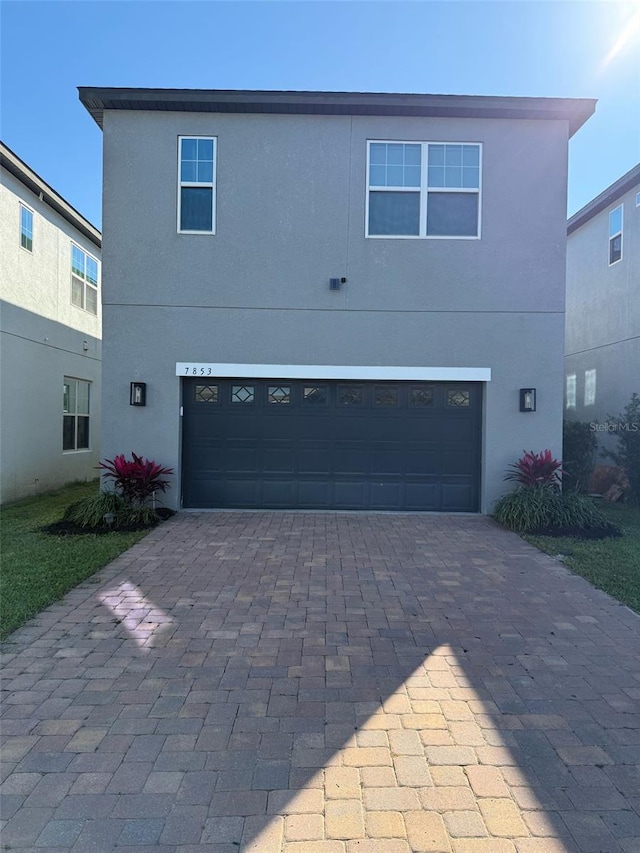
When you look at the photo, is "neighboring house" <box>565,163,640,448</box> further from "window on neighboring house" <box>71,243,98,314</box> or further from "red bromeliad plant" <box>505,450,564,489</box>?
"window on neighboring house" <box>71,243,98,314</box>

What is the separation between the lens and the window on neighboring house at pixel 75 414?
11914mm

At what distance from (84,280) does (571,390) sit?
1340cm

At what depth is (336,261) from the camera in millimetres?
8523

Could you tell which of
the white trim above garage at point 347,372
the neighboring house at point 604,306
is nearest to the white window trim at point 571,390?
the neighboring house at point 604,306

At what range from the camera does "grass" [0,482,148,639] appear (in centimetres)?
447

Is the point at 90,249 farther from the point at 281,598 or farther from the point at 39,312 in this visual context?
the point at 281,598

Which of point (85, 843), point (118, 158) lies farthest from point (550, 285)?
point (85, 843)

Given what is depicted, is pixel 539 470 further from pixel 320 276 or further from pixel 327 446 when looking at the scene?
pixel 320 276

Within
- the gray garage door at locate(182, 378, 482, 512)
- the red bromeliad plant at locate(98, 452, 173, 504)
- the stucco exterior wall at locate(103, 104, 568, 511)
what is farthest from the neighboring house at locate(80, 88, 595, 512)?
the red bromeliad plant at locate(98, 452, 173, 504)

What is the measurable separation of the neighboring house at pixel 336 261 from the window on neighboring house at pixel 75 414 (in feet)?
13.8

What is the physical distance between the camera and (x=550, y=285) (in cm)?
854

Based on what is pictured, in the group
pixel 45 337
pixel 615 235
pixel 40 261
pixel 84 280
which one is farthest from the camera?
pixel 84 280

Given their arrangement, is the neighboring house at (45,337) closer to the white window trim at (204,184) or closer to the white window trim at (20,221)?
the white window trim at (20,221)

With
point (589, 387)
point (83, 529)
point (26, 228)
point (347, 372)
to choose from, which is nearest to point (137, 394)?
point (83, 529)
